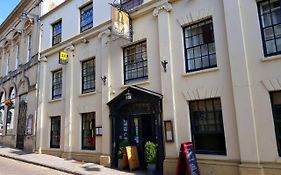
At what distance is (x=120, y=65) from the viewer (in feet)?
37.4

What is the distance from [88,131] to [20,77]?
908cm

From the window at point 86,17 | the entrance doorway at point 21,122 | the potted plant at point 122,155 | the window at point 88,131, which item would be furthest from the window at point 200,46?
the entrance doorway at point 21,122

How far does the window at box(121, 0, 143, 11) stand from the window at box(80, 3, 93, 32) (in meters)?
2.40

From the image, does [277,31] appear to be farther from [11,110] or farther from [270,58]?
[11,110]

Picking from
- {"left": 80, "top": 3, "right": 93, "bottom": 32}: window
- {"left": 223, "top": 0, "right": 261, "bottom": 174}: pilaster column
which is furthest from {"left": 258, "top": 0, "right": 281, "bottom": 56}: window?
{"left": 80, "top": 3, "right": 93, "bottom": 32}: window

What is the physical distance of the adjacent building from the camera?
16.2 meters

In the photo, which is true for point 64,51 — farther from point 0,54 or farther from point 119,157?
point 0,54

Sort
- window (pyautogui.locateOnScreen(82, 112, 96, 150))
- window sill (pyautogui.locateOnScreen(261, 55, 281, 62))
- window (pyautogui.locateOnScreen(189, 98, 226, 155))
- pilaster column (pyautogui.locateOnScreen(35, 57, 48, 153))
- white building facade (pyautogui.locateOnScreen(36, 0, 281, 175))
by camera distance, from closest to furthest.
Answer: window sill (pyautogui.locateOnScreen(261, 55, 281, 62)) < white building facade (pyautogui.locateOnScreen(36, 0, 281, 175)) < window (pyautogui.locateOnScreen(189, 98, 226, 155)) < window (pyautogui.locateOnScreen(82, 112, 96, 150)) < pilaster column (pyautogui.locateOnScreen(35, 57, 48, 153))

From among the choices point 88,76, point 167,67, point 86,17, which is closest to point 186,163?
point 167,67

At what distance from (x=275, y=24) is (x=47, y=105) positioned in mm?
12777

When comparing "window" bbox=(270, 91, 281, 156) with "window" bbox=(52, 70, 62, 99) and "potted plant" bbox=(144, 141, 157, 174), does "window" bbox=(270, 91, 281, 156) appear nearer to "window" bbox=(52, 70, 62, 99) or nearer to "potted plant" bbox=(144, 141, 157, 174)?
"potted plant" bbox=(144, 141, 157, 174)

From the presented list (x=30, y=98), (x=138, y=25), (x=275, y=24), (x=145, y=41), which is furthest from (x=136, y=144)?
(x=30, y=98)

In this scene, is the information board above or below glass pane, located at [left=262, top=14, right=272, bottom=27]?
below

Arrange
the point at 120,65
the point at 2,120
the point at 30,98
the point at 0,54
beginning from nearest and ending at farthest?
the point at 120,65
the point at 30,98
the point at 2,120
the point at 0,54
